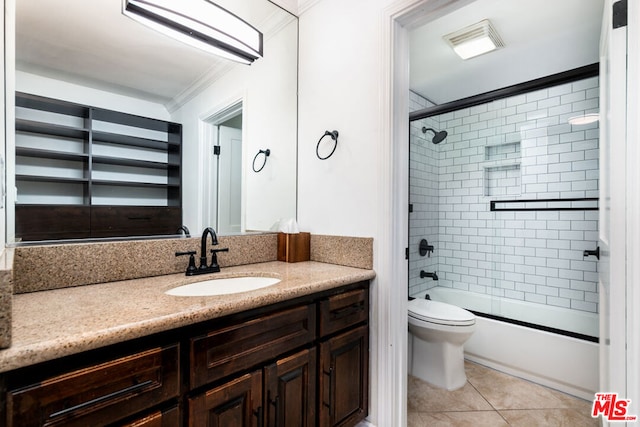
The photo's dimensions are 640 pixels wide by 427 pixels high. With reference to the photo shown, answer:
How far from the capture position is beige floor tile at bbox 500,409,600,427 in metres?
1.63

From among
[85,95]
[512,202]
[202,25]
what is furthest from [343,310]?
[512,202]

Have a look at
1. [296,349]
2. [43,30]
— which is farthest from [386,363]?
[43,30]

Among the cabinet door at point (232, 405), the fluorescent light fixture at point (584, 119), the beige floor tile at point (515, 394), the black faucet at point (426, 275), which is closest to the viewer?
the cabinet door at point (232, 405)

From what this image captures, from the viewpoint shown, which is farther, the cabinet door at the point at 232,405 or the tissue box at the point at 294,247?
the tissue box at the point at 294,247

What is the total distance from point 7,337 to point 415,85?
3.14 m

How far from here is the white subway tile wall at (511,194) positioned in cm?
258

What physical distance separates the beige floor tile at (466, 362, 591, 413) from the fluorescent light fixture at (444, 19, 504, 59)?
7.80 feet

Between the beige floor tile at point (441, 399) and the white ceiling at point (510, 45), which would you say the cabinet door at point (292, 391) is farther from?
the white ceiling at point (510, 45)

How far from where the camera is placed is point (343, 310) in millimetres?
1325

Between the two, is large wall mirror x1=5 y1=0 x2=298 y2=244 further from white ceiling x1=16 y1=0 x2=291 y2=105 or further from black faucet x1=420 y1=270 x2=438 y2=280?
black faucet x1=420 y1=270 x2=438 y2=280

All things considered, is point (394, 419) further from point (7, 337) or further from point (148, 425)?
point (7, 337)

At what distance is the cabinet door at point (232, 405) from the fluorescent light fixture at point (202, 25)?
151cm

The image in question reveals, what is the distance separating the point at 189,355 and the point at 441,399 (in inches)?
66.4

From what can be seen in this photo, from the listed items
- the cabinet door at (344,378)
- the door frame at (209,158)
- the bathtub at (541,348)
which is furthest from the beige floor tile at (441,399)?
the door frame at (209,158)
